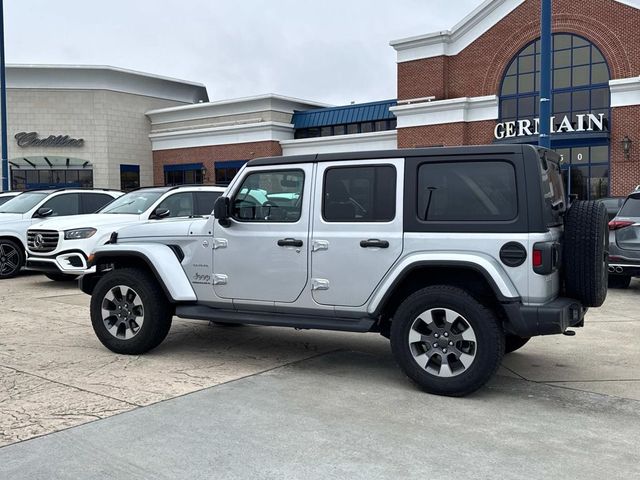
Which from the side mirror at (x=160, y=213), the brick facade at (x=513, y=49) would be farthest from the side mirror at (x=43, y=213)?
the brick facade at (x=513, y=49)

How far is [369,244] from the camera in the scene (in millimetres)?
5527

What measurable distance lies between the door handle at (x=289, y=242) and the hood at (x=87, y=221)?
20.8 feet

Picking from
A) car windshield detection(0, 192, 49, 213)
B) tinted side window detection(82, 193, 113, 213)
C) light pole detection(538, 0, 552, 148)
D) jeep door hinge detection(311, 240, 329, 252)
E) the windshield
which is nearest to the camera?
jeep door hinge detection(311, 240, 329, 252)

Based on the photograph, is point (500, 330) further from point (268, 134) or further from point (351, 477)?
point (268, 134)

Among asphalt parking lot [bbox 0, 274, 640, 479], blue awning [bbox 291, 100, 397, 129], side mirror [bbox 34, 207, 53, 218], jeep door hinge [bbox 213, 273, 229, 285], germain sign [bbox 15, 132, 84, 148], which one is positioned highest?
blue awning [bbox 291, 100, 397, 129]

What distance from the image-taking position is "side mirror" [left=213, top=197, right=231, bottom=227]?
20.2ft

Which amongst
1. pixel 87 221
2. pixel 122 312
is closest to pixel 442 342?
pixel 122 312

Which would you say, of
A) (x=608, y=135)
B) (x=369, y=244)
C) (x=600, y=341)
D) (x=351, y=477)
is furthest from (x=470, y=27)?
(x=351, y=477)

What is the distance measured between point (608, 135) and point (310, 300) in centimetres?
2308

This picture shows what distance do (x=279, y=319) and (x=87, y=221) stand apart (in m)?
6.99

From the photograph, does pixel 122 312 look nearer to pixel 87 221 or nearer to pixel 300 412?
pixel 300 412

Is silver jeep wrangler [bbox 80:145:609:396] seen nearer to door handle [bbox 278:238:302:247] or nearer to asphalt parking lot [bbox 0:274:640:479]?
door handle [bbox 278:238:302:247]

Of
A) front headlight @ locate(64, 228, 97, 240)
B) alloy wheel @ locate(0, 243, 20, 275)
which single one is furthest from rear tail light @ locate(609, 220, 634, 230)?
alloy wheel @ locate(0, 243, 20, 275)

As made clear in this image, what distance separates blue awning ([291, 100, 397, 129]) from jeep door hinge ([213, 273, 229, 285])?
27.2m
